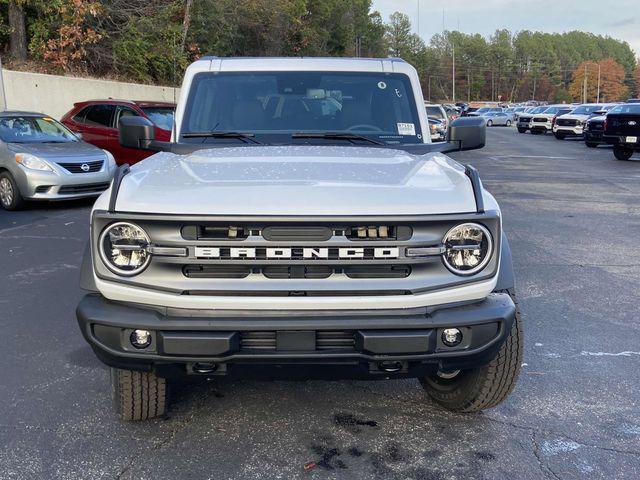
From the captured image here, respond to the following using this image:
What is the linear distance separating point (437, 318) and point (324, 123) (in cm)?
199

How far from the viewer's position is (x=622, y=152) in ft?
67.4

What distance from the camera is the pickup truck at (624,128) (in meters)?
19.1

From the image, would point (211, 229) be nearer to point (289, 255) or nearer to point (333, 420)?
point (289, 255)

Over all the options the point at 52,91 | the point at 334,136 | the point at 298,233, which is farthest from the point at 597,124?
the point at 298,233

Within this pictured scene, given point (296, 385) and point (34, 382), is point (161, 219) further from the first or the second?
point (34, 382)

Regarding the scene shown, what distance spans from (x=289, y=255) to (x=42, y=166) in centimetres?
879

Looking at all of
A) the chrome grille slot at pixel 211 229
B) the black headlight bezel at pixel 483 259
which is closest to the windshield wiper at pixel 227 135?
the chrome grille slot at pixel 211 229

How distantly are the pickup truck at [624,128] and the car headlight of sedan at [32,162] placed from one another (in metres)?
15.7

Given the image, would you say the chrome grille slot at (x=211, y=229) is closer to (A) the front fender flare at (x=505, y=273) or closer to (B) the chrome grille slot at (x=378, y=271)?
(B) the chrome grille slot at (x=378, y=271)

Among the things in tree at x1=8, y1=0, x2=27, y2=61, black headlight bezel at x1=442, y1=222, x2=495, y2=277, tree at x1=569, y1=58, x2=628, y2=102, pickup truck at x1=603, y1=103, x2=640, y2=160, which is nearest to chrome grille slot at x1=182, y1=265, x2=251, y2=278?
black headlight bezel at x1=442, y1=222, x2=495, y2=277

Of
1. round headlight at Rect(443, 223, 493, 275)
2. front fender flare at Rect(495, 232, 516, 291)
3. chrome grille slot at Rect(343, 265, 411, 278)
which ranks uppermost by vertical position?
round headlight at Rect(443, 223, 493, 275)

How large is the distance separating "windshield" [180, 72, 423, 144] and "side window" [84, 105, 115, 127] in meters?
10.2

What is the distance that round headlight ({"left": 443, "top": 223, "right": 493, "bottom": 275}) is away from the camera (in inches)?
118

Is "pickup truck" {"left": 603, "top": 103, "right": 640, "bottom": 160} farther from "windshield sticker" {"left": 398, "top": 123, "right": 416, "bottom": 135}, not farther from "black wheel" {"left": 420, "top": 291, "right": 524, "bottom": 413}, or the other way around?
"black wheel" {"left": 420, "top": 291, "right": 524, "bottom": 413}
